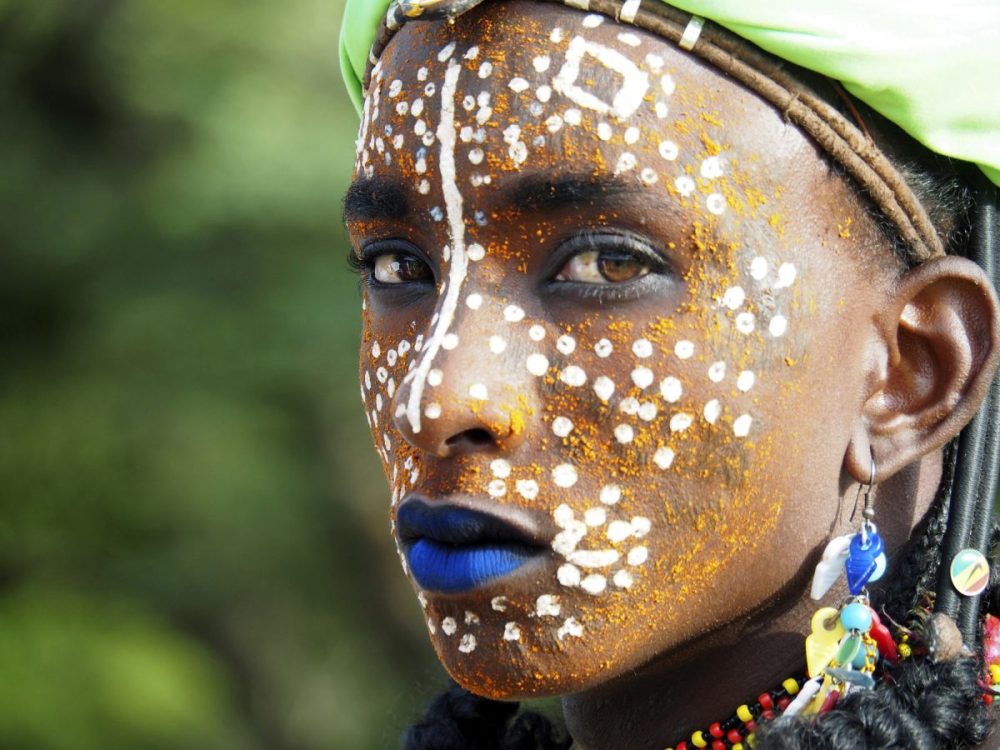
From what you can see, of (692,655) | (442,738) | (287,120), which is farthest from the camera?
(287,120)

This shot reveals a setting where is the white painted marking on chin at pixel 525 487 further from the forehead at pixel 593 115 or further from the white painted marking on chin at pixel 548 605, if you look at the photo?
the forehead at pixel 593 115

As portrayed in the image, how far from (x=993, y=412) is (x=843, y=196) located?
50cm

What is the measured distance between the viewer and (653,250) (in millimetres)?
2102

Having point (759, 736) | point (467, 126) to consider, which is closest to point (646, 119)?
point (467, 126)

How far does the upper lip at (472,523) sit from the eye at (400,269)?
45cm

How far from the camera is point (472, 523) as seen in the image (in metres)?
2.09

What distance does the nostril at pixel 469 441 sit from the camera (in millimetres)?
2102

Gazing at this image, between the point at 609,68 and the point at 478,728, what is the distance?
5.21ft

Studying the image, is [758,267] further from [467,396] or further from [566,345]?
[467,396]

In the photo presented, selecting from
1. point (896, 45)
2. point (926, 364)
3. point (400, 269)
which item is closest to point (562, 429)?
point (400, 269)

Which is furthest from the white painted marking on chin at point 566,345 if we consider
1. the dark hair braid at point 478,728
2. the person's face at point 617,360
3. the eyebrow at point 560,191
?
the dark hair braid at point 478,728

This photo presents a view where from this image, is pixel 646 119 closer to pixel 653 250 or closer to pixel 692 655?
pixel 653 250

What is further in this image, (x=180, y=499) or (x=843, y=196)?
(x=180, y=499)

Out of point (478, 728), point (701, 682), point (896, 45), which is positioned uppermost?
point (896, 45)
